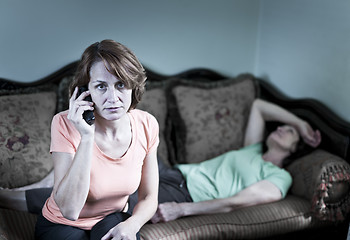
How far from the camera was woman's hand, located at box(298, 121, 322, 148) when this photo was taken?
2.31m

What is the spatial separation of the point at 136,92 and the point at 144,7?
1.08 meters

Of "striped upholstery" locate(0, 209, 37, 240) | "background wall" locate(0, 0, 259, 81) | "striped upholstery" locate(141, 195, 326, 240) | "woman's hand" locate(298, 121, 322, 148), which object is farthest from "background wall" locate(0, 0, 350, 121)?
"striped upholstery" locate(0, 209, 37, 240)

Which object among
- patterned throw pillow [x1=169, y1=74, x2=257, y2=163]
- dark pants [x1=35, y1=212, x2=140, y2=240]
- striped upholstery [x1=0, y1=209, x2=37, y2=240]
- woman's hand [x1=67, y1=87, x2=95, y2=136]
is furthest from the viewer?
patterned throw pillow [x1=169, y1=74, x2=257, y2=163]

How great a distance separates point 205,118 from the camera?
2.41 m

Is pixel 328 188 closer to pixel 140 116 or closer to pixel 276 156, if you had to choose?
pixel 276 156

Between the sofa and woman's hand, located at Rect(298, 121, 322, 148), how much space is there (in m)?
0.04

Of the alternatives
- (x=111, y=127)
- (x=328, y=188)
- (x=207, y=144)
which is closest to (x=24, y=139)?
(x=111, y=127)

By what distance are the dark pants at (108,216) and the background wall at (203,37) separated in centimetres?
70

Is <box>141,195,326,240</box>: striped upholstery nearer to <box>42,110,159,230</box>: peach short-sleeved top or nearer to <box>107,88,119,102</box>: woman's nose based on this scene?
<box>42,110,159,230</box>: peach short-sleeved top

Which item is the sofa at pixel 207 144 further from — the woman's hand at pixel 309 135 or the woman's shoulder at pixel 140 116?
the woman's shoulder at pixel 140 116

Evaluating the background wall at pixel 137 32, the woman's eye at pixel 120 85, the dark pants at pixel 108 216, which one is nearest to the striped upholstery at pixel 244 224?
the dark pants at pixel 108 216

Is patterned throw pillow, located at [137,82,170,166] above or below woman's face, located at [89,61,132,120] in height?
below

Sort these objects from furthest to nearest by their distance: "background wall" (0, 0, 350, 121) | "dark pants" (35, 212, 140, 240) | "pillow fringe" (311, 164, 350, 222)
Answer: "background wall" (0, 0, 350, 121), "pillow fringe" (311, 164, 350, 222), "dark pants" (35, 212, 140, 240)

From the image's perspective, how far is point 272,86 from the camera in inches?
110
